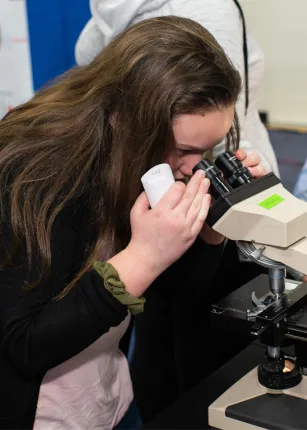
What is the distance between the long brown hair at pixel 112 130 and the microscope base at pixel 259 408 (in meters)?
0.31

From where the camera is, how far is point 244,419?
3.05 ft

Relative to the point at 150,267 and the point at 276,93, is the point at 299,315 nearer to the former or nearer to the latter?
the point at 150,267

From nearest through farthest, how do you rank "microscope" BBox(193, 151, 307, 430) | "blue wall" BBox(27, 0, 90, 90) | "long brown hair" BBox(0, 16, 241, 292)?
"microscope" BBox(193, 151, 307, 430) < "long brown hair" BBox(0, 16, 241, 292) < "blue wall" BBox(27, 0, 90, 90)

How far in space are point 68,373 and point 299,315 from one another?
43 cm

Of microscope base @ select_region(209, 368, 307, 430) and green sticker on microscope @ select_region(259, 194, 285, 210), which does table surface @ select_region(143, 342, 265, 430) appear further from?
green sticker on microscope @ select_region(259, 194, 285, 210)

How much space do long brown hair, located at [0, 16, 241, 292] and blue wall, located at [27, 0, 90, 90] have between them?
1446 millimetres

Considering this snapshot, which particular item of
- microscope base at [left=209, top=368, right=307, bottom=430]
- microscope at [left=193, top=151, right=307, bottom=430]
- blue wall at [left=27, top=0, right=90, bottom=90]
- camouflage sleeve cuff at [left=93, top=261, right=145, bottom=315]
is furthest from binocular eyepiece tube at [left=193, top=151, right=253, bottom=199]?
blue wall at [left=27, top=0, right=90, bottom=90]

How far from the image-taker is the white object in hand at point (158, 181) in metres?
0.95

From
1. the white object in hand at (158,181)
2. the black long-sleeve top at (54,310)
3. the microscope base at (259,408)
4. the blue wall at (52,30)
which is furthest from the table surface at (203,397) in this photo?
the blue wall at (52,30)

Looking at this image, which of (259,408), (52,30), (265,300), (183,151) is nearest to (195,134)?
(183,151)

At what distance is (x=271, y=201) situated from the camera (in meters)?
0.91

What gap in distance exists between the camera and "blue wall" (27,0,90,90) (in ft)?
7.98

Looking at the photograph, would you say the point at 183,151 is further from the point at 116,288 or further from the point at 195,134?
the point at 116,288

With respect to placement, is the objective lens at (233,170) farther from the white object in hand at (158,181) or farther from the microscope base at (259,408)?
the microscope base at (259,408)
